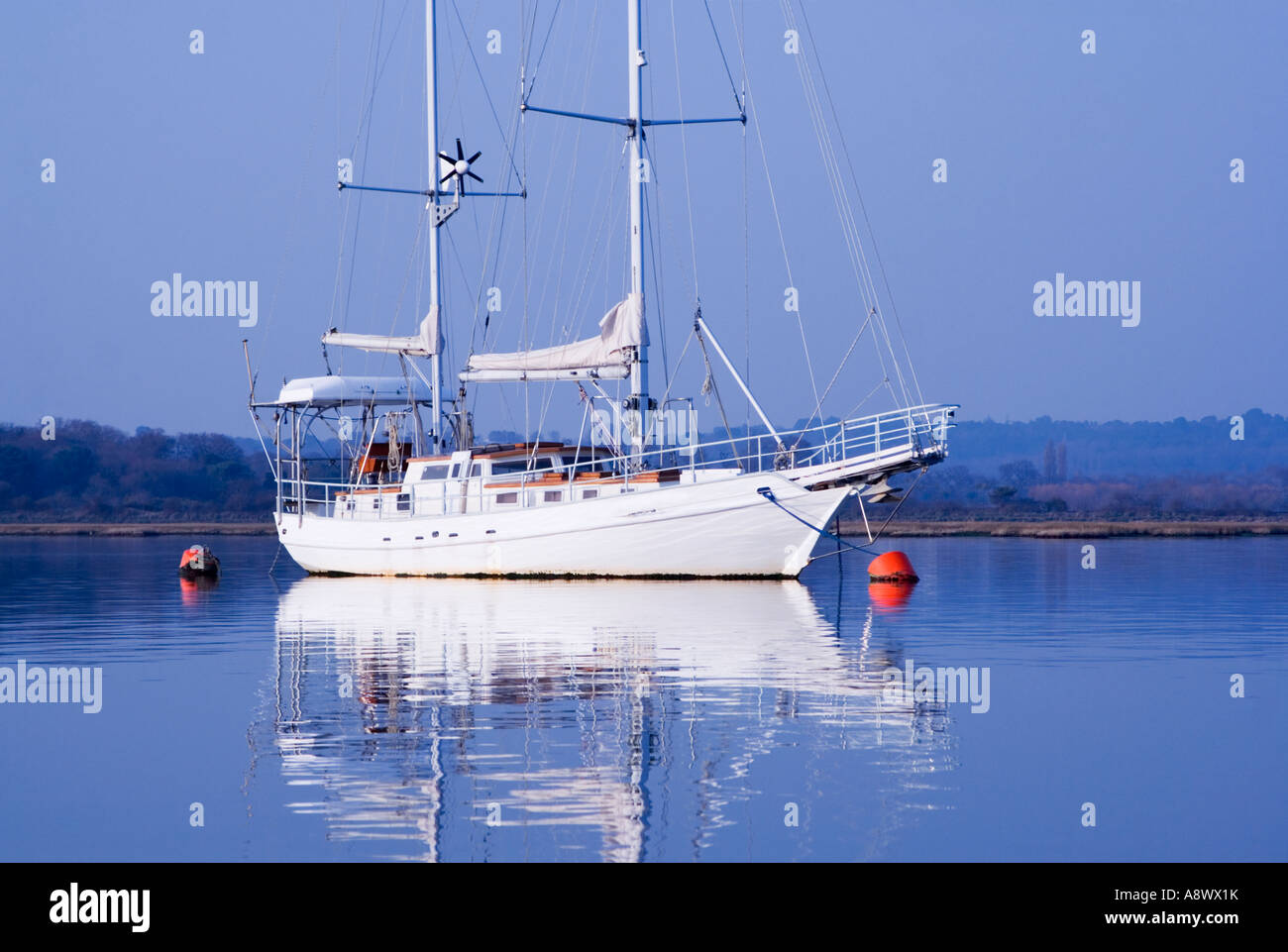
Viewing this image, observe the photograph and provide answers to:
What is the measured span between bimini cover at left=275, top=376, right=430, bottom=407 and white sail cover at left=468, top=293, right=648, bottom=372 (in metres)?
8.18

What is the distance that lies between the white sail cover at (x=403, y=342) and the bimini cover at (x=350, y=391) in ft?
3.63

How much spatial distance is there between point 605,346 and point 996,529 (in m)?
52.2

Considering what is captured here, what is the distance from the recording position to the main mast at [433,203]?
148ft

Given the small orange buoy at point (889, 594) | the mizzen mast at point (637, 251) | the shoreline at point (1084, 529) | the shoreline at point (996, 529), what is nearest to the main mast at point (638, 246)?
the mizzen mast at point (637, 251)

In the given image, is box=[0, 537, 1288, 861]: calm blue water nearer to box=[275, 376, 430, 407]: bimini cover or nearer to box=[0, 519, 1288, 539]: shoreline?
box=[275, 376, 430, 407]: bimini cover

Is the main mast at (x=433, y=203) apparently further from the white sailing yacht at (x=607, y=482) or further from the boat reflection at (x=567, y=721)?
the boat reflection at (x=567, y=721)

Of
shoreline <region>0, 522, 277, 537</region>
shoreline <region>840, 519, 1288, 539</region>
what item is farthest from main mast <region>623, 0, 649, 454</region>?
shoreline <region>0, 522, 277, 537</region>

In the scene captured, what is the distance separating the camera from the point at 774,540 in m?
36.0

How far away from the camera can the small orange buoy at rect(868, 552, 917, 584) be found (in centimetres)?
3938

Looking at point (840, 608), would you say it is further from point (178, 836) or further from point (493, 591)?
point (178, 836)

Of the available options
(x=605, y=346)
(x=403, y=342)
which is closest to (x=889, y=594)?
(x=605, y=346)

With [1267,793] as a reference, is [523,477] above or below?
above
